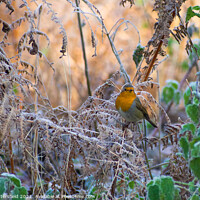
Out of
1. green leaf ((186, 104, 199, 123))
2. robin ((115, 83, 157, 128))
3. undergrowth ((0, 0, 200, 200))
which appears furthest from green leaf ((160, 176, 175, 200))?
robin ((115, 83, 157, 128))

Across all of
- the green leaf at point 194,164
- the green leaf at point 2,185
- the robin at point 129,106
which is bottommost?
the green leaf at point 2,185

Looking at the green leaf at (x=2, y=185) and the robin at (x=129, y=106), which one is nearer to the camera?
the green leaf at (x=2, y=185)

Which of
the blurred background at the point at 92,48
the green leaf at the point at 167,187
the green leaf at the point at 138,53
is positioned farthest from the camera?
the blurred background at the point at 92,48

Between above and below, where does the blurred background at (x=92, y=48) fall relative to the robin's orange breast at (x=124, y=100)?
above

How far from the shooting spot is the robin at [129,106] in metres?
2.37

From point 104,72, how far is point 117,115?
10.0 feet

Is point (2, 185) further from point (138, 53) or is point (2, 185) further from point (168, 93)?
point (168, 93)

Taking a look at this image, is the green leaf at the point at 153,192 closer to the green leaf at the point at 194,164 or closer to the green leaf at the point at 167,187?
the green leaf at the point at 167,187

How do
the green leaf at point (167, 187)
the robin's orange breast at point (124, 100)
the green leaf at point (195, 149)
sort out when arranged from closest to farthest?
the green leaf at point (195, 149) → the green leaf at point (167, 187) → the robin's orange breast at point (124, 100)

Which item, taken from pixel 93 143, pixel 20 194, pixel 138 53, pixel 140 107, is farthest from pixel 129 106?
pixel 20 194

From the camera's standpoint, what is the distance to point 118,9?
5.94 m

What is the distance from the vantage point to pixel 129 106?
274cm

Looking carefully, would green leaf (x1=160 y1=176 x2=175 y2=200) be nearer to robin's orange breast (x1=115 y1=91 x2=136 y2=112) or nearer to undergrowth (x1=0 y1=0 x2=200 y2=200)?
undergrowth (x1=0 y1=0 x2=200 y2=200)

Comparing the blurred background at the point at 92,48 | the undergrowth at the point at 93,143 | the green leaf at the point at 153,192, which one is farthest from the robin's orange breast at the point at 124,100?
the blurred background at the point at 92,48
